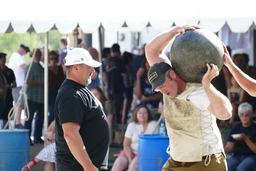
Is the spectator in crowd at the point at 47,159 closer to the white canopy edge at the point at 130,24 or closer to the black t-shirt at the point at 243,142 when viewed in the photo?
the white canopy edge at the point at 130,24

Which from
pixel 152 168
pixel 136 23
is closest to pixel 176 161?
pixel 152 168

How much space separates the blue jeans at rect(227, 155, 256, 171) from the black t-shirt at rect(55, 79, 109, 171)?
3059 mm

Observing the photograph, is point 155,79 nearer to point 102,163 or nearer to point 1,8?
point 102,163

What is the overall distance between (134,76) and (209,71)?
266 inches

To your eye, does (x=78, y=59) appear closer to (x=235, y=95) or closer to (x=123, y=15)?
(x=123, y=15)

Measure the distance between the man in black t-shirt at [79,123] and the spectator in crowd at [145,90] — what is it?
185 inches

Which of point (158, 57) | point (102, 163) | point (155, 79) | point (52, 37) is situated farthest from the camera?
point (52, 37)

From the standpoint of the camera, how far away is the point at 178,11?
7223mm

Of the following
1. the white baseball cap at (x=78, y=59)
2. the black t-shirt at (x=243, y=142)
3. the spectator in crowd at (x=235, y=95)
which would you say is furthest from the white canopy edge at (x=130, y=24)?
the white baseball cap at (x=78, y=59)

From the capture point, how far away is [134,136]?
7.67 m

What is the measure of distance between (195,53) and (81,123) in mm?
1247

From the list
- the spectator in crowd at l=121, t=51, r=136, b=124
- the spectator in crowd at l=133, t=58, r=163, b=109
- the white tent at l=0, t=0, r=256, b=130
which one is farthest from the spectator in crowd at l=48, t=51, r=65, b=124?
the white tent at l=0, t=0, r=256, b=130

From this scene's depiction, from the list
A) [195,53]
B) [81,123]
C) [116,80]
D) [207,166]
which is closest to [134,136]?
[116,80]

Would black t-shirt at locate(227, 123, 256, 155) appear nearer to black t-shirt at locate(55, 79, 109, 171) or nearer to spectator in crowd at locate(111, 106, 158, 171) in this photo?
spectator in crowd at locate(111, 106, 158, 171)
